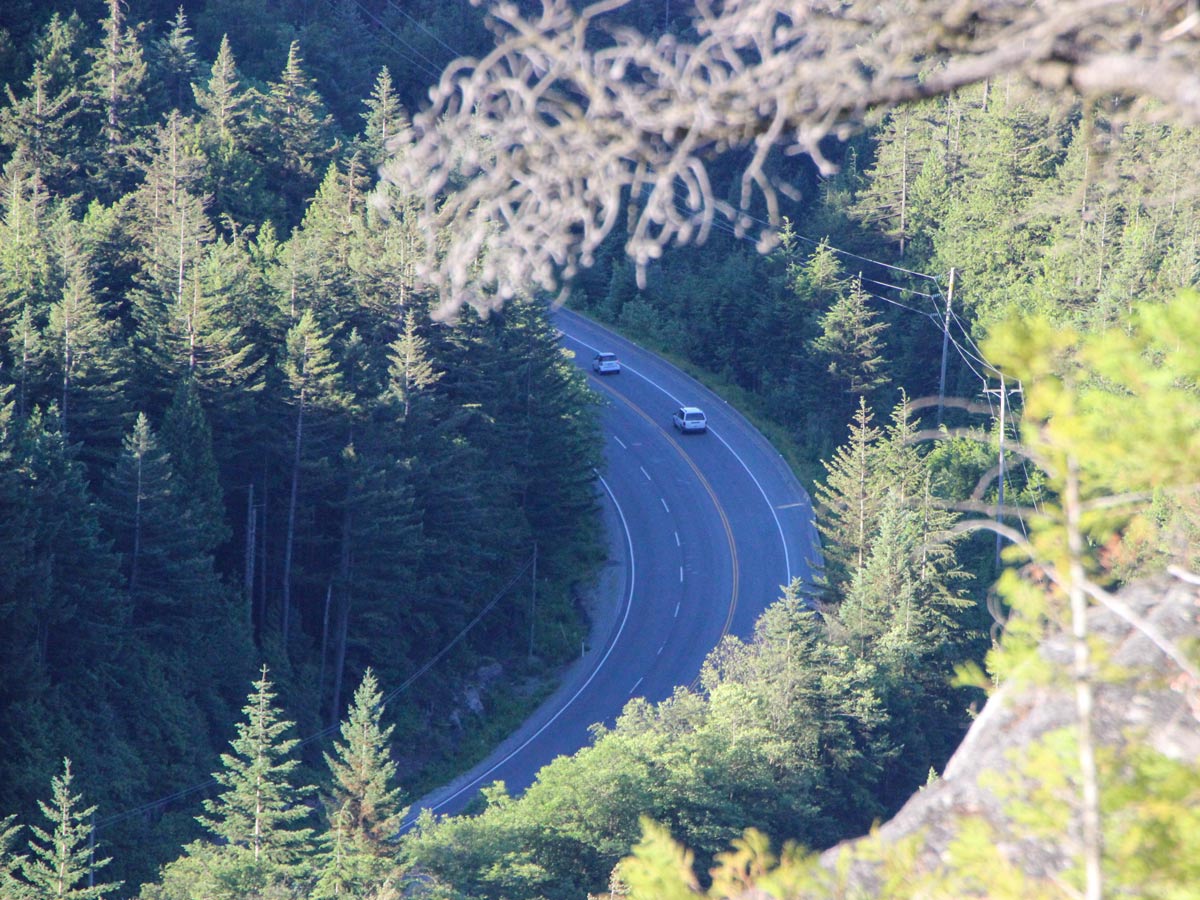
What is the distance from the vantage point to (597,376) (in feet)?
174

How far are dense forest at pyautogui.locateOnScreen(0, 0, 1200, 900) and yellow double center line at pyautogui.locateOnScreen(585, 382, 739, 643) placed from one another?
352cm

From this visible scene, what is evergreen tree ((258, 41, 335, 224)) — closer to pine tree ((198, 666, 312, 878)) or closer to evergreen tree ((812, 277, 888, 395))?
evergreen tree ((812, 277, 888, 395))

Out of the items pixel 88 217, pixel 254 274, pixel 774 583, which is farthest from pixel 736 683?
pixel 88 217

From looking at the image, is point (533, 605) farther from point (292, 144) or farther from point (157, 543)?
point (292, 144)

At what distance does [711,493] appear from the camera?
152 feet

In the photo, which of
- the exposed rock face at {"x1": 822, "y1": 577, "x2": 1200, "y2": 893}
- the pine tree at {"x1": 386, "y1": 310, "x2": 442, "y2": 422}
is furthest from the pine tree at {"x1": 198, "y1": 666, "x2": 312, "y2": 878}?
the exposed rock face at {"x1": 822, "y1": 577, "x2": 1200, "y2": 893}

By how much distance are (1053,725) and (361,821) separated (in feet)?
55.1

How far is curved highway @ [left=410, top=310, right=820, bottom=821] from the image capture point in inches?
1407

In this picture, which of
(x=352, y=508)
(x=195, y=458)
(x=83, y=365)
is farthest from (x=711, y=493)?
(x=83, y=365)

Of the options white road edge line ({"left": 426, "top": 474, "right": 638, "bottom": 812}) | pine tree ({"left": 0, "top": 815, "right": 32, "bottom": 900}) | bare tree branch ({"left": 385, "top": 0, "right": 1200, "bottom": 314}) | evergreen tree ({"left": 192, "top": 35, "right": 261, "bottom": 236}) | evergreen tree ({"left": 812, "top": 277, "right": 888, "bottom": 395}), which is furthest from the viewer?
evergreen tree ({"left": 812, "top": 277, "right": 888, "bottom": 395})

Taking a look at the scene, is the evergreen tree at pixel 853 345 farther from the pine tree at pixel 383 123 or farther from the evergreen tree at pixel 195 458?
the evergreen tree at pixel 195 458

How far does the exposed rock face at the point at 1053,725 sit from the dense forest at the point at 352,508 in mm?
11927

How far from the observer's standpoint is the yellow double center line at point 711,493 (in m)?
40.4

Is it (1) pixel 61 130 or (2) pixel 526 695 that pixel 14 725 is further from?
(1) pixel 61 130
